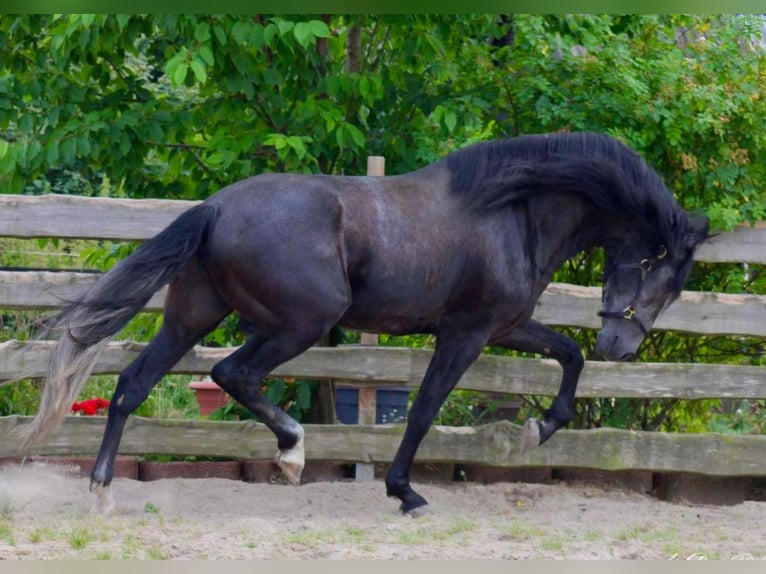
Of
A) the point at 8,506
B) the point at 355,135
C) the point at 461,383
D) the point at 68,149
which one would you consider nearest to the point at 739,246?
the point at 461,383

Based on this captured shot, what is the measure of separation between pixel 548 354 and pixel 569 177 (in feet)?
3.07

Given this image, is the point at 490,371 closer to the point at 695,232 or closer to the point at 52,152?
the point at 695,232

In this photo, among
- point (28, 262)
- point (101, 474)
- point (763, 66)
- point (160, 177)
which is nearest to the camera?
point (101, 474)

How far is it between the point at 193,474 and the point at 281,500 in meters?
0.71

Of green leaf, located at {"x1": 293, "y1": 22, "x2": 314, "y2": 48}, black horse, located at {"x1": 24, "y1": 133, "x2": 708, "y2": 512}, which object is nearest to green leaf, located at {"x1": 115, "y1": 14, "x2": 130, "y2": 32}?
green leaf, located at {"x1": 293, "y1": 22, "x2": 314, "y2": 48}

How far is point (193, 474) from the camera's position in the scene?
5.87 meters

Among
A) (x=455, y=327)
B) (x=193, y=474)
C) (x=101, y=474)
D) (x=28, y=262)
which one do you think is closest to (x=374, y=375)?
(x=455, y=327)

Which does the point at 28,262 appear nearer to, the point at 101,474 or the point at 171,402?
the point at 171,402

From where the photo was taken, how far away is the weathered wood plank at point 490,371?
5508mm

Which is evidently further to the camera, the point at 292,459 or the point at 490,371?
the point at 490,371

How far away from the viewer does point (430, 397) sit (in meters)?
5.10

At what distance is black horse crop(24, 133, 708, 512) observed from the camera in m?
4.70

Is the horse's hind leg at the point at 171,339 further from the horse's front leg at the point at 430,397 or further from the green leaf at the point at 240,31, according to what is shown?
the green leaf at the point at 240,31

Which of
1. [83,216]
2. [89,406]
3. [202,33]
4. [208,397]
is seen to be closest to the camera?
[83,216]
